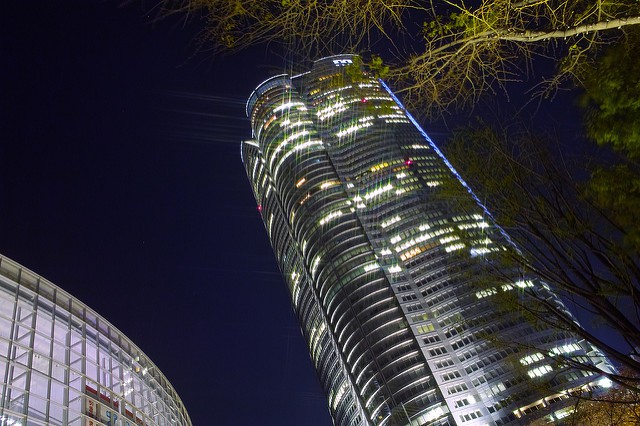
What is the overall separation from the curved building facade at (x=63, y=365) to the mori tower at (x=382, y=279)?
27860 millimetres

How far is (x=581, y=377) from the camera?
51688 millimetres

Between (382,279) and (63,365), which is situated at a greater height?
(382,279)

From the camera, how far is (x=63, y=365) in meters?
18.8

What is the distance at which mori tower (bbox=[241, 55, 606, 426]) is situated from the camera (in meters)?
54.5

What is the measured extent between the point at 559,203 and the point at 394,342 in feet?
184

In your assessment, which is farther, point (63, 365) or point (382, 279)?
point (382, 279)

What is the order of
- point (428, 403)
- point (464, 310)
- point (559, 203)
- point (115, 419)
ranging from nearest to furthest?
point (559, 203) < point (115, 419) < point (428, 403) < point (464, 310)

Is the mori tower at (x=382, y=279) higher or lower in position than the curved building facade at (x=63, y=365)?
higher

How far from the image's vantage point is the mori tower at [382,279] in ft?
179

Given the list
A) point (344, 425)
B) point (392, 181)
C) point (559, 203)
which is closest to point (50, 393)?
point (559, 203)

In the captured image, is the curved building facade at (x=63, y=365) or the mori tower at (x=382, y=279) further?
the mori tower at (x=382, y=279)

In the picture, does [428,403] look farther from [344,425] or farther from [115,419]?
[115,419]

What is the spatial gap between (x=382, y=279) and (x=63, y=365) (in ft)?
176

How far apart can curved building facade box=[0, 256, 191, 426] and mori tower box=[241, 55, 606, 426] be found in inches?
1097
